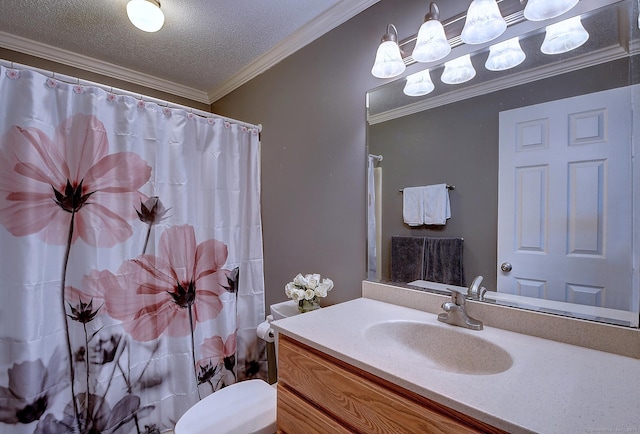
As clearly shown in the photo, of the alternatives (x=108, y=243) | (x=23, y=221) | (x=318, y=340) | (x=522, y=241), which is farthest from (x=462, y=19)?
(x=23, y=221)

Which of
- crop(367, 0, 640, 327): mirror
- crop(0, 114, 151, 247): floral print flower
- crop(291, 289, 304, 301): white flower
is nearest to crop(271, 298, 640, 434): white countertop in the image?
crop(367, 0, 640, 327): mirror

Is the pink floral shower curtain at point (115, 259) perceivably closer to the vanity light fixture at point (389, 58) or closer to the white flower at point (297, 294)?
the white flower at point (297, 294)

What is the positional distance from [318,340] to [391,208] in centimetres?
75

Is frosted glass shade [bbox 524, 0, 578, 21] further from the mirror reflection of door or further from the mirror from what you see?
the mirror reflection of door

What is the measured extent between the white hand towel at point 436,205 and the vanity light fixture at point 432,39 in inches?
21.3

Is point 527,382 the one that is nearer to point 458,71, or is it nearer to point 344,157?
point 458,71

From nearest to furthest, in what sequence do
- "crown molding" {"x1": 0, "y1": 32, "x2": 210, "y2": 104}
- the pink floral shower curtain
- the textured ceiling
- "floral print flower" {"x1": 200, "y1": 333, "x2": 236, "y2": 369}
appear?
1. the pink floral shower curtain
2. the textured ceiling
3. "floral print flower" {"x1": 200, "y1": 333, "x2": 236, "y2": 369}
4. "crown molding" {"x1": 0, "y1": 32, "x2": 210, "y2": 104}

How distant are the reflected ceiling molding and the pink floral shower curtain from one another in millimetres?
1081

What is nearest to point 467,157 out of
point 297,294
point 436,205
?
point 436,205

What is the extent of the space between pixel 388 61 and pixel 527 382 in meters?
1.28

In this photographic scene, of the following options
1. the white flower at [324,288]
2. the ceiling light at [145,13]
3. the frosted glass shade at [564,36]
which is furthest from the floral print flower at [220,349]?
the frosted glass shade at [564,36]

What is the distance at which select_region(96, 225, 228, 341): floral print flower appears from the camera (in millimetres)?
1457

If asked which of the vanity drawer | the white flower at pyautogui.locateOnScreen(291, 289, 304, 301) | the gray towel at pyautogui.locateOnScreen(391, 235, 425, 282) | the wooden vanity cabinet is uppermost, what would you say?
the gray towel at pyautogui.locateOnScreen(391, 235, 425, 282)

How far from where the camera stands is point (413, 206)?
4.31 ft
